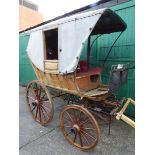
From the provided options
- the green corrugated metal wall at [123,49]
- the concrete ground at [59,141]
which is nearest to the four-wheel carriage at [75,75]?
the concrete ground at [59,141]

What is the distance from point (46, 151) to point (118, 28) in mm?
2942

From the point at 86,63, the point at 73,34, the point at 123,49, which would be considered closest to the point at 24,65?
Answer: the point at 86,63

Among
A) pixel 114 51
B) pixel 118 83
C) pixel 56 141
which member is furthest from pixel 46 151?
pixel 114 51

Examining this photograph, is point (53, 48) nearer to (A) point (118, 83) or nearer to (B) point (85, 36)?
(B) point (85, 36)

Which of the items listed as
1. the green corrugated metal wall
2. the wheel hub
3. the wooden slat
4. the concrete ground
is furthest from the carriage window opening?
the wheel hub

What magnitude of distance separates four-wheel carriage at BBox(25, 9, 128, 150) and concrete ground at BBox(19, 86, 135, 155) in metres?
0.16

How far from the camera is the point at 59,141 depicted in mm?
3572

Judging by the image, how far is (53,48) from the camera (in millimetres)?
4648

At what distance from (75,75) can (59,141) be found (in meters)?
1.33

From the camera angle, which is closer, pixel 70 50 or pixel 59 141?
pixel 70 50

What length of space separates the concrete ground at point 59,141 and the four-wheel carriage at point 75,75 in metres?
0.16

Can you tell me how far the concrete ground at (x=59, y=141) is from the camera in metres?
3.23

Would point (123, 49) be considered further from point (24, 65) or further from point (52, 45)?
point (24, 65)

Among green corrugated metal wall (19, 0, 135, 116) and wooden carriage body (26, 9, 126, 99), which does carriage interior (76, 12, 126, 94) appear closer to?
wooden carriage body (26, 9, 126, 99)
